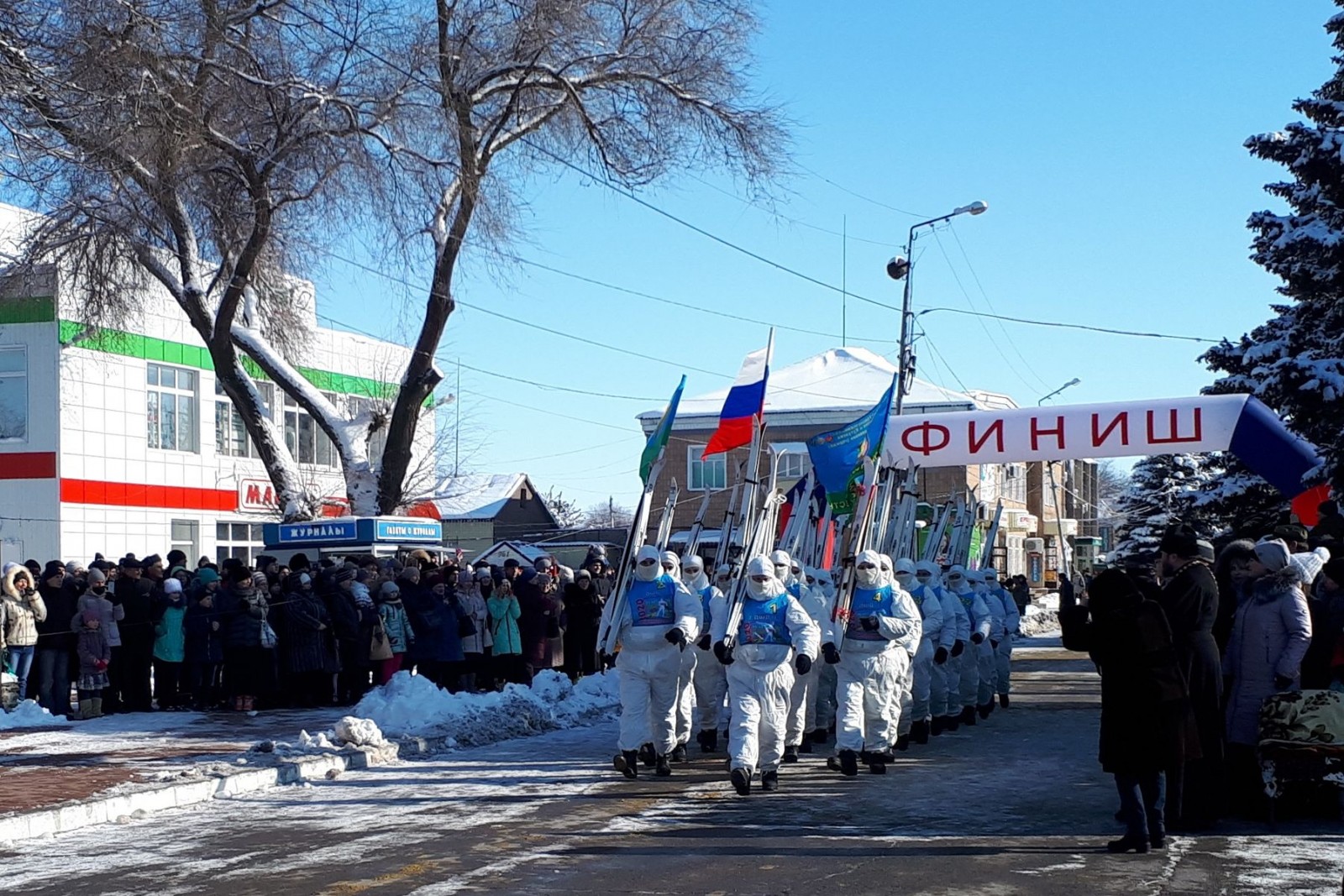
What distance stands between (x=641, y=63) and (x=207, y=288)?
281 inches

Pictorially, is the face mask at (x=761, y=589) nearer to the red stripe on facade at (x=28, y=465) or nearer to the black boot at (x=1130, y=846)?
the black boot at (x=1130, y=846)

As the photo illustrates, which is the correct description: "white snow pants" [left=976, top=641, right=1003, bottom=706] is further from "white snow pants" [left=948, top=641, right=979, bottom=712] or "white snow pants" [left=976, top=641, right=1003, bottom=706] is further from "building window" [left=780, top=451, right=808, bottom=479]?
"building window" [left=780, top=451, right=808, bottom=479]

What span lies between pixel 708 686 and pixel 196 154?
9319mm

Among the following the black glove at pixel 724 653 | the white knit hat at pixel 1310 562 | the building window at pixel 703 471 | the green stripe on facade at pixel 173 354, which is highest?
the green stripe on facade at pixel 173 354

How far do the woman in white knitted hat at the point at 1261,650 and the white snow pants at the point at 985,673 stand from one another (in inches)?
270

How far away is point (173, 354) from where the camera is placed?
33.2 metres

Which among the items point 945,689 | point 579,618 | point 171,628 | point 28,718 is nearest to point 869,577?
point 945,689

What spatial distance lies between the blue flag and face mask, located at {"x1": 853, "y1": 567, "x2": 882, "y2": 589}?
4500 millimetres

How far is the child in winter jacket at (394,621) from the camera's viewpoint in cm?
1777

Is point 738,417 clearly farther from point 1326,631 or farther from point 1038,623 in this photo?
point 1038,623

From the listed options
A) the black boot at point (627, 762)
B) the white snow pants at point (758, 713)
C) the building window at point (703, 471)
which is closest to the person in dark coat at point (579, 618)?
the black boot at point (627, 762)

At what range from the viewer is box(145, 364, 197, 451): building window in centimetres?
3269

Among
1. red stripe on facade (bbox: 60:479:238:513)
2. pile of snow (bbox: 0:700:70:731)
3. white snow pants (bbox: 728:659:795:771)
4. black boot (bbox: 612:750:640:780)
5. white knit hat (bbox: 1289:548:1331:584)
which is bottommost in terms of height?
black boot (bbox: 612:750:640:780)

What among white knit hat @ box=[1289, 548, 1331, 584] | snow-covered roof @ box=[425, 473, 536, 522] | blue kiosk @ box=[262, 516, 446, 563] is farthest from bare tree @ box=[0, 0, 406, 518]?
snow-covered roof @ box=[425, 473, 536, 522]
